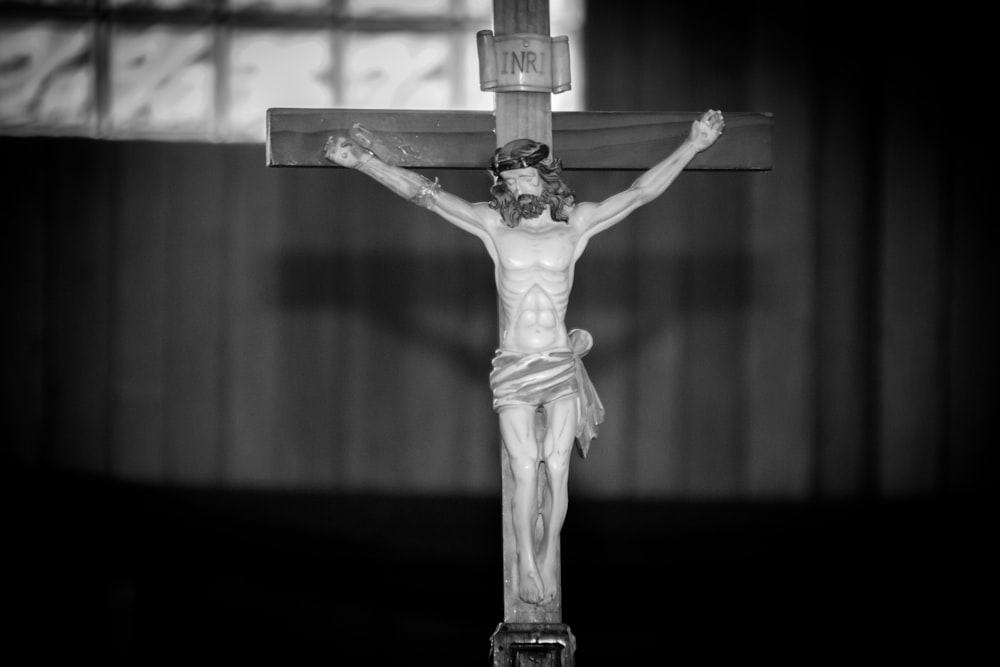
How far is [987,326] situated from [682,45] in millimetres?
1849

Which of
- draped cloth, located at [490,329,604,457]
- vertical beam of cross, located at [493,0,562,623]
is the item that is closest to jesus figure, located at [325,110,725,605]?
draped cloth, located at [490,329,604,457]

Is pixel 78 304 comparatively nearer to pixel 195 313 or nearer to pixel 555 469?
pixel 195 313

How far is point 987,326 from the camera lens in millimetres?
6402

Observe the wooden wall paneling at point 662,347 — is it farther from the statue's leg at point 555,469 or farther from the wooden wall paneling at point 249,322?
the statue's leg at point 555,469

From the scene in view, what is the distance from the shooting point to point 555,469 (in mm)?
3156

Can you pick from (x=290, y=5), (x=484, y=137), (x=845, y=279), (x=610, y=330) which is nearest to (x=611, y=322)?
(x=610, y=330)

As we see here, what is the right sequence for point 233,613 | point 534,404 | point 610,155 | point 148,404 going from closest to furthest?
1. point 534,404
2. point 610,155
3. point 233,613
4. point 148,404

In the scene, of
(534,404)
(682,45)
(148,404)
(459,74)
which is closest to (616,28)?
(682,45)

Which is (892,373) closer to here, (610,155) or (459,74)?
(459,74)

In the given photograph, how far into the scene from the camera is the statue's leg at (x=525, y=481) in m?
3.14

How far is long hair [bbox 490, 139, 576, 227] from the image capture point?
3176mm

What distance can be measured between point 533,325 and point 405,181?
449mm

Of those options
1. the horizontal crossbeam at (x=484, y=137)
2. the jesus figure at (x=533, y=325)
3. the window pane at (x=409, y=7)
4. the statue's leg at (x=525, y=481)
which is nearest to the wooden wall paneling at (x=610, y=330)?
the window pane at (x=409, y=7)

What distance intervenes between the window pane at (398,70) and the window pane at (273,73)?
0.37ft
